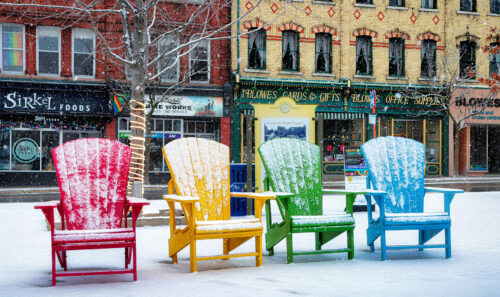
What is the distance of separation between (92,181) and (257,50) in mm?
18918

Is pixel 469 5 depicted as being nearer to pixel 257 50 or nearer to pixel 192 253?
pixel 257 50

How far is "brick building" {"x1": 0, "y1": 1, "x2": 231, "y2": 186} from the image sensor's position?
2009 cm

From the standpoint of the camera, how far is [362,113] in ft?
82.4

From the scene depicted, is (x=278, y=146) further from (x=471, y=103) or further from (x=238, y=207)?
(x=471, y=103)

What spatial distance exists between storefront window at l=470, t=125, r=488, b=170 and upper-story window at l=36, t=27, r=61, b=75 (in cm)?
1991

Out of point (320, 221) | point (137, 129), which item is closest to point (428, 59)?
point (137, 129)

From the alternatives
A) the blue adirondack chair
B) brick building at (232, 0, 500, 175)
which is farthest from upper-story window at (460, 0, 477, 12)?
the blue adirondack chair

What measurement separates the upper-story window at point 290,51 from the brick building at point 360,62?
44mm

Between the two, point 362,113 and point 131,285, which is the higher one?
point 362,113

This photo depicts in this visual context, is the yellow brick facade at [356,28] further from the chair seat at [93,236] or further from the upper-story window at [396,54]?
the chair seat at [93,236]

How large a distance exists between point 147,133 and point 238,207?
36.5 ft

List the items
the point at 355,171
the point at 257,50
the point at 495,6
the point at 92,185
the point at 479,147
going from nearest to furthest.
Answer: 1. the point at 92,185
2. the point at 355,171
3. the point at 257,50
4. the point at 479,147
5. the point at 495,6

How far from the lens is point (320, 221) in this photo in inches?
217

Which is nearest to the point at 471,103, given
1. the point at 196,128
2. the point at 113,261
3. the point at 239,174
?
the point at 196,128
